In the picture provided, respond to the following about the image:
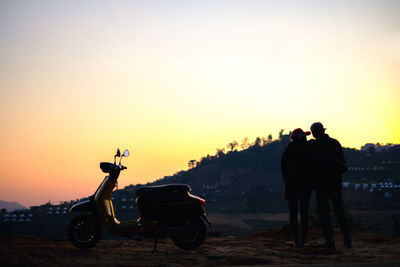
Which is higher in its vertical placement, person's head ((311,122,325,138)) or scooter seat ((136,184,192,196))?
person's head ((311,122,325,138))

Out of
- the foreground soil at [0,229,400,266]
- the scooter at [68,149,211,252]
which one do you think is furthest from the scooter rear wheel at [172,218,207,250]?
the foreground soil at [0,229,400,266]

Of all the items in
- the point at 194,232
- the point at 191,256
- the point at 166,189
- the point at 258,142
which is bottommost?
the point at 191,256

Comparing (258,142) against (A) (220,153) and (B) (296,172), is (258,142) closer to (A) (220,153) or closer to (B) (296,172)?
(A) (220,153)

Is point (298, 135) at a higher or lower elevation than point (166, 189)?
higher

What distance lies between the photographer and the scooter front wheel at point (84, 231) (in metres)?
7.94

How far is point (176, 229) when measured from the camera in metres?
7.69

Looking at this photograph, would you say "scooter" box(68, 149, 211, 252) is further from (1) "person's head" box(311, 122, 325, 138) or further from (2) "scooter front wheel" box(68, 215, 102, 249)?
(1) "person's head" box(311, 122, 325, 138)

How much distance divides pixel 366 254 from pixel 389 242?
271cm

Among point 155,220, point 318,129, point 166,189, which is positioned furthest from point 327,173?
point 155,220

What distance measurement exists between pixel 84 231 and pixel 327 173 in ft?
15.8

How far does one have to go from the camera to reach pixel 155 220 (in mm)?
7797

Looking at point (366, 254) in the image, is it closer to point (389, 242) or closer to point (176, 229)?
point (389, 242)

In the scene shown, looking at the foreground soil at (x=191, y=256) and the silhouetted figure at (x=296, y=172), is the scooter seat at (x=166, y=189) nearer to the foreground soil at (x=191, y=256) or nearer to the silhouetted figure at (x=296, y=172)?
the foreground soil at (x=191, y=256)

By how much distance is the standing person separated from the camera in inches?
326
